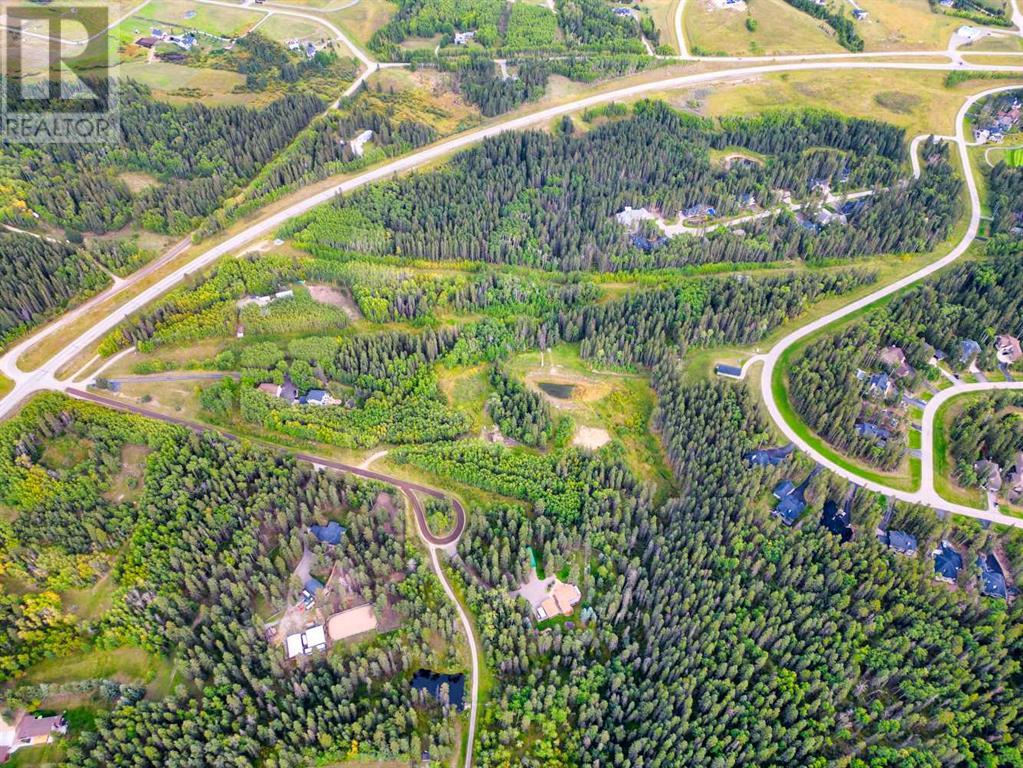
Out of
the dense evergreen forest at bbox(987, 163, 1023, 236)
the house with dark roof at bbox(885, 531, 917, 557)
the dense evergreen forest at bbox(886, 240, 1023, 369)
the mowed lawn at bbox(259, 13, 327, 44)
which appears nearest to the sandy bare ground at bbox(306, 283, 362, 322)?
the house with dark roof at bbox(885, 531, 917, 557)

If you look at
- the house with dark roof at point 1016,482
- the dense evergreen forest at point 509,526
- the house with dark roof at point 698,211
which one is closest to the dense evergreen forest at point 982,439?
the house with dark roof at point 1016,482

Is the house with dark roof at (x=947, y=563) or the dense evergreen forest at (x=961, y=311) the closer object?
the house with dark roof at (x=947, y=563)

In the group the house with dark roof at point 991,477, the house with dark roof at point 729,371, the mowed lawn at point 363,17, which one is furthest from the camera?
the mowed lawn at point 363,17

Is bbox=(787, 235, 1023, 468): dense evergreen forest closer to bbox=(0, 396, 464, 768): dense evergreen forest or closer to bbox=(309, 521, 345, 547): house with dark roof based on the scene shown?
bbox=(0, 396, 464, 768): dense evergreen forest

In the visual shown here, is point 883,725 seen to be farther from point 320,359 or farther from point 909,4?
point 909,4

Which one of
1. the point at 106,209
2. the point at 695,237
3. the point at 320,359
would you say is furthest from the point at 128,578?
the point at 695,237

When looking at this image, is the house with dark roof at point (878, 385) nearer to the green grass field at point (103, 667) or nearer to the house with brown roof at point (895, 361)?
the house with brown roof at point (895, 361)
